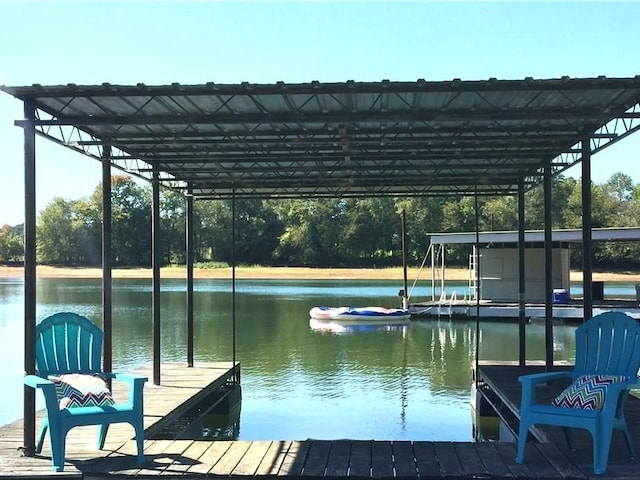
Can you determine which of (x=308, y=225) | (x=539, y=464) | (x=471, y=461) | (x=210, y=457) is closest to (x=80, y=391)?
(x=210, y=457)

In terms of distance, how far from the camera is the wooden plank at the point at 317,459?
4.39m

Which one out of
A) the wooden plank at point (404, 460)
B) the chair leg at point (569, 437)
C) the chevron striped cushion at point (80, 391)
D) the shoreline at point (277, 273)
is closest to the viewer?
the wooden plank at point (404, 460)

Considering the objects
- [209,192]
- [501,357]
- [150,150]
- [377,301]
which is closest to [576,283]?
[377,301]

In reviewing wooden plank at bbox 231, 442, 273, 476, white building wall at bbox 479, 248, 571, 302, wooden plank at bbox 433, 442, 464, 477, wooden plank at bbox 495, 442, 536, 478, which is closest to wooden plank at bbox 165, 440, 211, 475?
wooden plank at bbox 231, 442, 273, 476

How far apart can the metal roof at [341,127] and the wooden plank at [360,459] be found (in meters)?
2.32

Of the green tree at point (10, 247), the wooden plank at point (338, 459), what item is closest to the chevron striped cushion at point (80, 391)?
the wooden plank at point (338, 459)

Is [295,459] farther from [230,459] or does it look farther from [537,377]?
[537,377]

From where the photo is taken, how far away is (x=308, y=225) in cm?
4972

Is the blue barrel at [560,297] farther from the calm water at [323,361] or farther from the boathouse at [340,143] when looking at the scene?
the boathouse at [340,143]

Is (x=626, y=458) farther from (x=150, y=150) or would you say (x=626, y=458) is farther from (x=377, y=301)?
(x=377, y=301)

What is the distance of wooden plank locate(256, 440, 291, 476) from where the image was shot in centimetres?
442

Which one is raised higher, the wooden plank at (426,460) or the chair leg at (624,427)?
the chair leg at (624,427)

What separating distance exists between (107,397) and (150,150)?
307cm

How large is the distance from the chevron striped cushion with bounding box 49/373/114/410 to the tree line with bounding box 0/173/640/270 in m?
36.6
